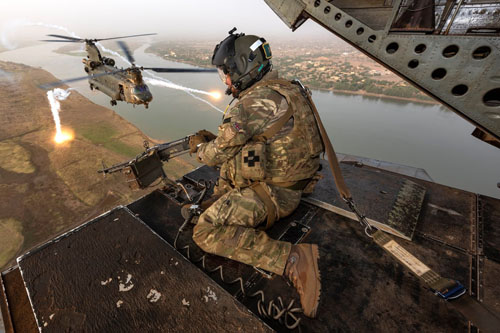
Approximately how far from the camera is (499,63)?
206 cm

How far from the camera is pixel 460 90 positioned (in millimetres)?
2373

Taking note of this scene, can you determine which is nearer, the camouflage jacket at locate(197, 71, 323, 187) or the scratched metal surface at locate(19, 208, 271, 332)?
the scratched metal surface at locate(19, 208, 271, 332)

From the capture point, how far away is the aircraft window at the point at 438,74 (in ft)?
7.85

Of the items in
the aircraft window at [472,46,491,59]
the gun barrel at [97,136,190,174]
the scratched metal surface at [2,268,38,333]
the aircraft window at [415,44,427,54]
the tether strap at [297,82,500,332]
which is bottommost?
the scratched metal surface at [2,268,38,333]

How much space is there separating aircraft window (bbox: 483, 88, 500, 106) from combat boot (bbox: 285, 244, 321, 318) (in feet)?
7.57

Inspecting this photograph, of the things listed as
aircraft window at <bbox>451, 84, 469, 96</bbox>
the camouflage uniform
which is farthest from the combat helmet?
aircraft window at <bbox>451, 84, 469, 96</bbox>

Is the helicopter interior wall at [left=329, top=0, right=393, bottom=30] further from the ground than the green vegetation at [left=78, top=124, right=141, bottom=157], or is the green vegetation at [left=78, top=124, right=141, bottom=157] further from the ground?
the helicopter interior wall at [left=329, top=0, right=393, bottom=30]

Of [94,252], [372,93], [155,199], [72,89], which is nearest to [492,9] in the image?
[155,199]

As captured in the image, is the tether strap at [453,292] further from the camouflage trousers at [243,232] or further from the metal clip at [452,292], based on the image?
the camouflage trousers at [243,232]

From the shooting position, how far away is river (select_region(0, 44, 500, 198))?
1645 centimetres

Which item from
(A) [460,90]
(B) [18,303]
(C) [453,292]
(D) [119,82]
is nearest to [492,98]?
(A) [460,90]

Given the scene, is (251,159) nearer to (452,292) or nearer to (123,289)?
(123,289)

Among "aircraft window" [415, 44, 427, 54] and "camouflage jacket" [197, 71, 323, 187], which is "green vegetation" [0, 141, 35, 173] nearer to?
"camouflage jacket" [197, 71, 323, 187]

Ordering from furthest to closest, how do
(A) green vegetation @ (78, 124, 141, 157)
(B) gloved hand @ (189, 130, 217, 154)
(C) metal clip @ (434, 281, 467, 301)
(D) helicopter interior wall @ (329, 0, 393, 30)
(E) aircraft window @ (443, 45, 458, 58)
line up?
(A) green vegetation @ (78, 124, 141, 157) < (B) gloved hand @ (189, 130, 217, 154) < (D) helicopter interior wall @ (329, 0, 393, 30) < (E) aircraft window @ (443, 45, 458, 58) < (C) metal clip @ (434, 281, 467, 301)
